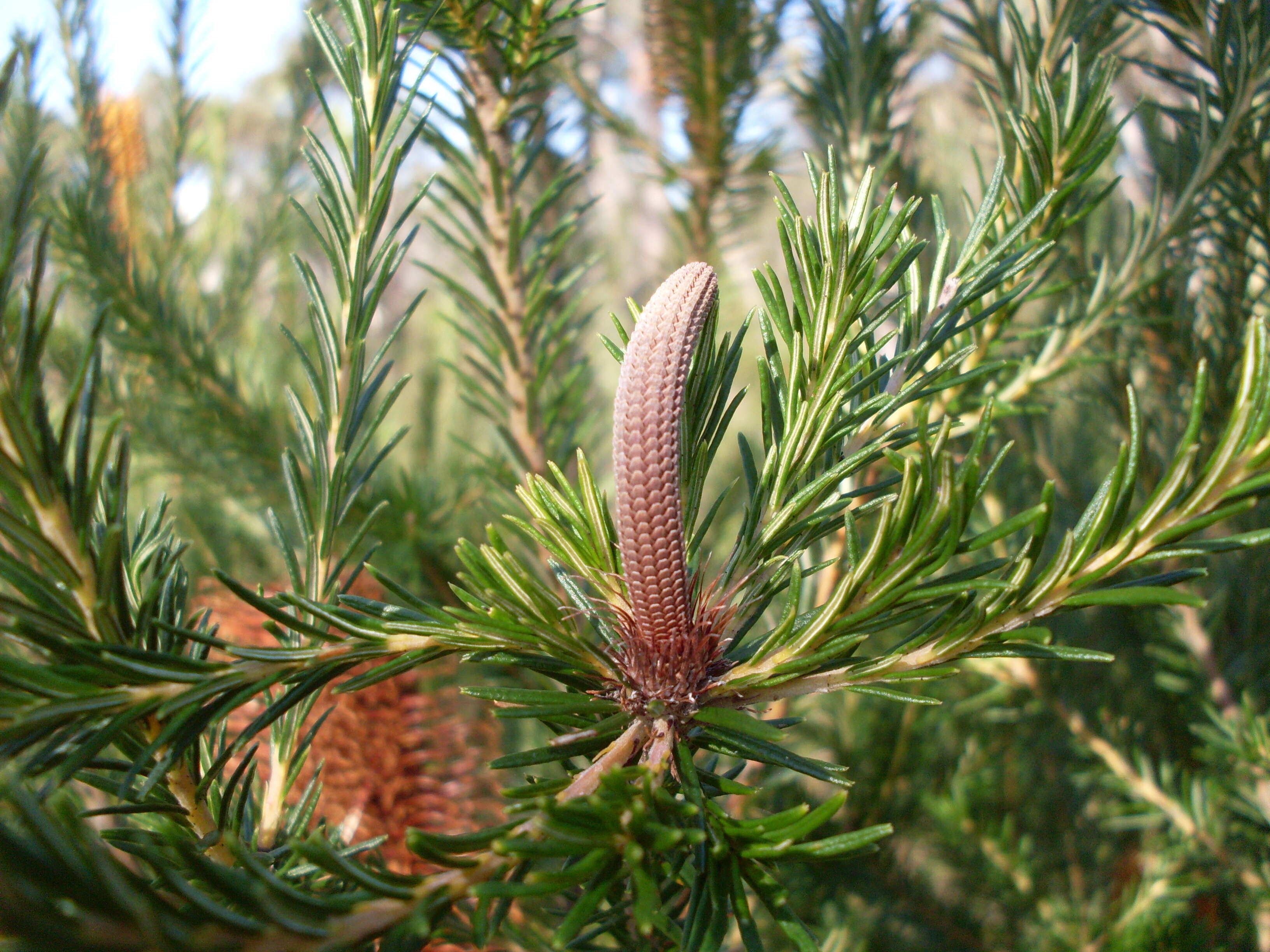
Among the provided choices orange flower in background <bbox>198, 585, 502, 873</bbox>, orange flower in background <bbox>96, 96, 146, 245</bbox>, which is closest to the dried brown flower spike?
orange flower in background <bbox>198, 585, 502, 873</bbox>

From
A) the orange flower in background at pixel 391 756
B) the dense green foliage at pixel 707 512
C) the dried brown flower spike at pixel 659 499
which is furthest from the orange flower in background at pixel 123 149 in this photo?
the dried brown flower spike at pixel 659 499

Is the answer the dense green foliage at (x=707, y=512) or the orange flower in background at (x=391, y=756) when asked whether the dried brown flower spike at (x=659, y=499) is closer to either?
the dense green foliage at (x=707, y=512)

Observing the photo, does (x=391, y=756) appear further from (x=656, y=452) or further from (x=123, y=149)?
(x=123, y=149)

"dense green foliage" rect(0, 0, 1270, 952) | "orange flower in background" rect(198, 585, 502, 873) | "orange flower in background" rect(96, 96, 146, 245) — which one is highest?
"orange flower in background" rect(96, 96, 146, 245)

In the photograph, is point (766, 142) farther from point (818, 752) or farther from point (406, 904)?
point (406, 904)

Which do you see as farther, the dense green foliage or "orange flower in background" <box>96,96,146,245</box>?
"orange flower in background" <box>96,96,146,245</box>

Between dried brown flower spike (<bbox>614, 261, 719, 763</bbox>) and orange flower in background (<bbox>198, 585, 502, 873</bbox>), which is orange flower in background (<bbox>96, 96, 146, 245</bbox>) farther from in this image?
dried brown flower spike (<bbox>614, 261, 719, 763</bbox>)

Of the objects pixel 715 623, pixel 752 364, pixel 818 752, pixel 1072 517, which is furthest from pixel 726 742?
pixel 752 364
